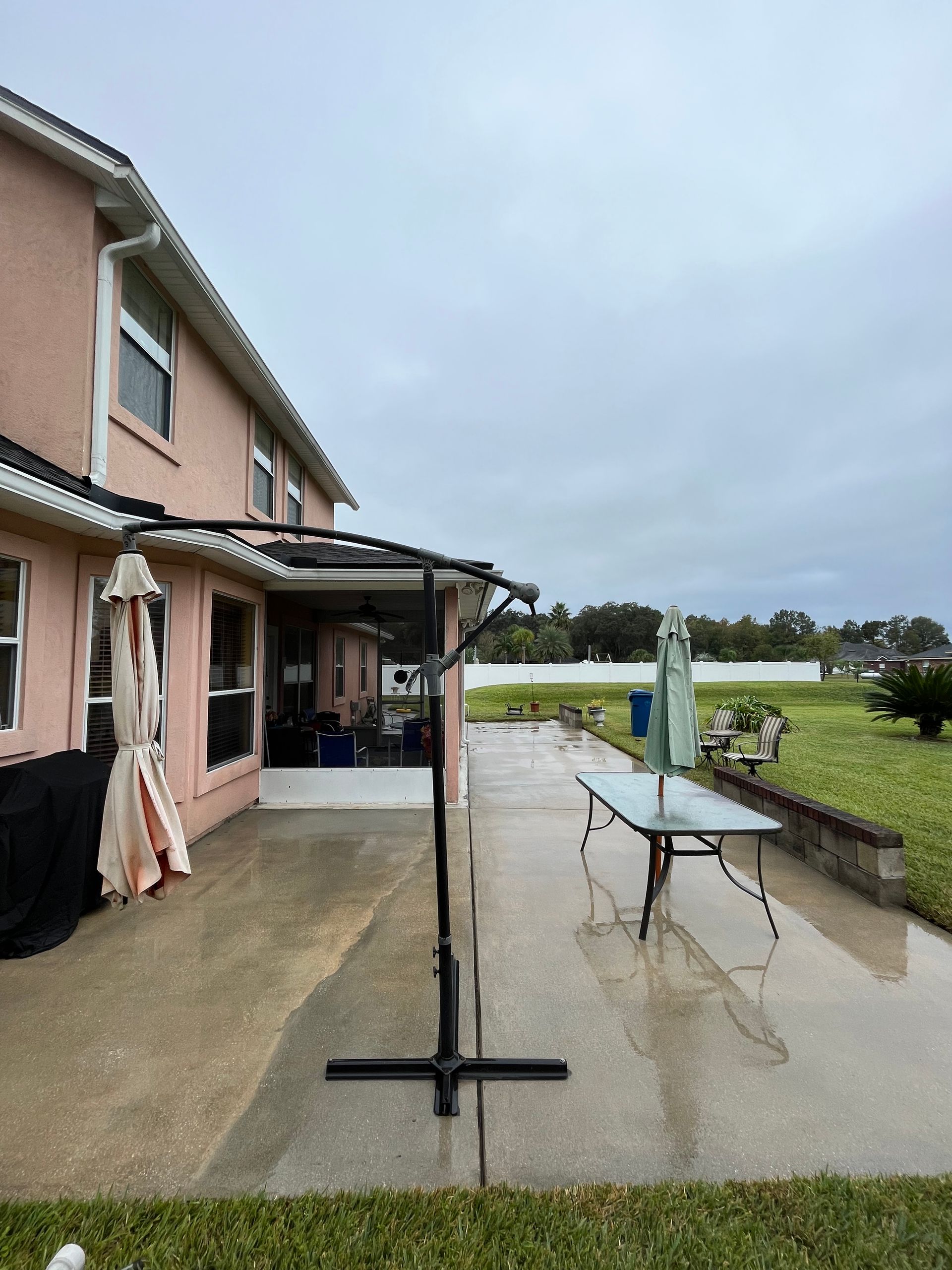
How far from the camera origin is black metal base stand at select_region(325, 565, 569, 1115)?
251 cm

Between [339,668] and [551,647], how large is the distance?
46447mm

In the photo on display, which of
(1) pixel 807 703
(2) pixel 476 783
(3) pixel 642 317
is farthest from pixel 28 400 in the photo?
(1) pixel 807 703

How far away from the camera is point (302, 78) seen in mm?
12047

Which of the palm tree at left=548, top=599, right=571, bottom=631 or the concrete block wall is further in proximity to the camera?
the palm tree at left=548, top=599, right=571, bottom=631

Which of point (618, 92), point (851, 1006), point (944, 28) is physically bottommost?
point (851, 1006)

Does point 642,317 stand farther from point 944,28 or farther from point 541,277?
point 944,28

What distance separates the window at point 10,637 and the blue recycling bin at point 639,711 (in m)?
12.4

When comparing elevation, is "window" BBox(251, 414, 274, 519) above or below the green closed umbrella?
above

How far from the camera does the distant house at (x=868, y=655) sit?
6681 cm

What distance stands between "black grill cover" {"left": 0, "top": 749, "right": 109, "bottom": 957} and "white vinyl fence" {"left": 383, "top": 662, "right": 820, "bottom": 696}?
31975 millimetres

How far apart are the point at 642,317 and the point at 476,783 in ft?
78.0

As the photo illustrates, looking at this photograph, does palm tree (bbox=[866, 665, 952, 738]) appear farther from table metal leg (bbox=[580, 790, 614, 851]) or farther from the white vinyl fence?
the white vinyl fence

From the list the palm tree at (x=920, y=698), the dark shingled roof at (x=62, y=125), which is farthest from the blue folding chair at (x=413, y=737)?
the palm tree at (x=920, y=698)

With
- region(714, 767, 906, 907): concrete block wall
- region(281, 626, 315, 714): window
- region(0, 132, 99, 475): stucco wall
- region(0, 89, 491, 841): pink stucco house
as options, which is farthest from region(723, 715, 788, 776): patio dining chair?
region(0, 132, 99, 475): stucco wall
